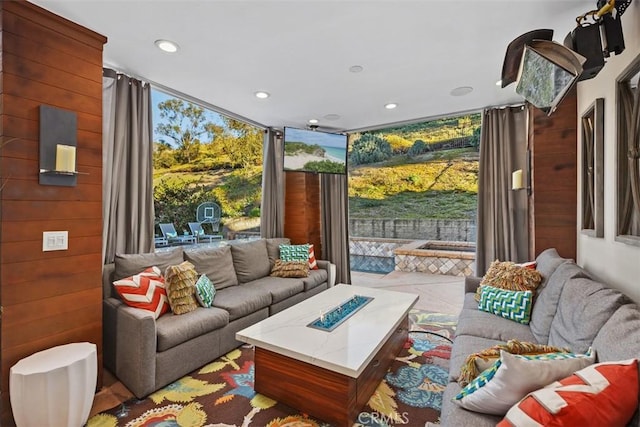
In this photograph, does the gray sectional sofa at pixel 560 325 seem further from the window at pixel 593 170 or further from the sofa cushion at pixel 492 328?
the window at pixel 593 170

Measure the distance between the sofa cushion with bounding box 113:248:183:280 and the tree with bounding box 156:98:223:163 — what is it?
4.19ft

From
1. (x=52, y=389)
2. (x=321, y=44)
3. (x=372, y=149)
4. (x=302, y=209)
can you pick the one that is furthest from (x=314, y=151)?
(x=372, y=149)

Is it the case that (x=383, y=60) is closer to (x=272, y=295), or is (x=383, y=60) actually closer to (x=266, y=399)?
(x=272, y=295)

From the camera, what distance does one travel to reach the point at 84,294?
2.07 meters

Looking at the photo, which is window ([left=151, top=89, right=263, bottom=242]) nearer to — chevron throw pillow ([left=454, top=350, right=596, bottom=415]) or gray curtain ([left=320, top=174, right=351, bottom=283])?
gray curtain ([left=320, top=174, right=351, bottom=283])

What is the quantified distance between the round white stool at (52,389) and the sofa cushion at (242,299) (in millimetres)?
1115

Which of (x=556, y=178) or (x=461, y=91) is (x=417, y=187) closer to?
(x=461, y=91)

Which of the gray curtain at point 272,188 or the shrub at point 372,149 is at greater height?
the shrub at point 372,149

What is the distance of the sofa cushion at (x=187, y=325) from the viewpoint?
2.14 m

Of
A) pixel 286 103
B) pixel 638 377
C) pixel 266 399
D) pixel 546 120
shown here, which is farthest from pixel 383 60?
pixel 266 399

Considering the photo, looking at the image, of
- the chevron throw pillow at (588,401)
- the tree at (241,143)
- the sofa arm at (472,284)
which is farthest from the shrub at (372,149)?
the chevron throw pillow at (588,401)

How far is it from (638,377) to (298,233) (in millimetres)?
4187

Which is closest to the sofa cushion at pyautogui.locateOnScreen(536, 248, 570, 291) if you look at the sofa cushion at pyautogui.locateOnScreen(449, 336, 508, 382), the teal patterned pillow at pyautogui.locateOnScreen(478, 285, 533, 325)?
the teal patterned pillow at pyautogui.locateOnScreen(478, 285, 533, 325)

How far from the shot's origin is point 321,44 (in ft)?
7.64
